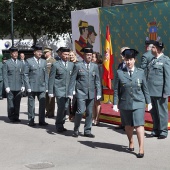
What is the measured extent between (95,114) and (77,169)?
179 inches

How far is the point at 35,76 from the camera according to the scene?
37.7 ft

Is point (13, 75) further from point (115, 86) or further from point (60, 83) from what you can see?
point (115, 86)

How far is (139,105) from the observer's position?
803 cm

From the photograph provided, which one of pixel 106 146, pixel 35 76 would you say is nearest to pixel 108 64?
pixel 35 76

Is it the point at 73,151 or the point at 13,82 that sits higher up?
the point at 13,82

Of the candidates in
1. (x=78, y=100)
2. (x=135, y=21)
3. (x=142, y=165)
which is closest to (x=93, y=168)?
(x=142, y=165)

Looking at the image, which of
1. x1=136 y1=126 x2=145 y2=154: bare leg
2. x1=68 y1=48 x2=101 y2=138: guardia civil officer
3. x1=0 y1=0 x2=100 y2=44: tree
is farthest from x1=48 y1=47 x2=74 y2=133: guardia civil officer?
x1=0 y1=0 x2=100 y2=44: tree

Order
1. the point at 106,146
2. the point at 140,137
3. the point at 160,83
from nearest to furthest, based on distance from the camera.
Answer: the point at 140,137 → the point at 106,146 → the point at 160,83

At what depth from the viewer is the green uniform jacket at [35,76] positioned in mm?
11422

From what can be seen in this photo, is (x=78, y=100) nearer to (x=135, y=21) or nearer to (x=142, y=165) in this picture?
(x=142, y=165)

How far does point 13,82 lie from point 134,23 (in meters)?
4.49

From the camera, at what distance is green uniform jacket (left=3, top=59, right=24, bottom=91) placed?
40.0 ft

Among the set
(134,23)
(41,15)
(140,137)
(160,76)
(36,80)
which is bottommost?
(140,137)

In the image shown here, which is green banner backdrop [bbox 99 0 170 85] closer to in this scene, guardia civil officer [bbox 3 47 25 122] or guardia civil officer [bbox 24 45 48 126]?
guardia civil officer [bbox 24 45 48 126]
